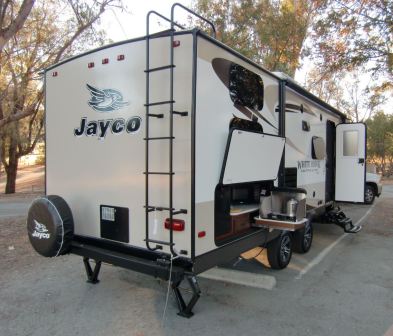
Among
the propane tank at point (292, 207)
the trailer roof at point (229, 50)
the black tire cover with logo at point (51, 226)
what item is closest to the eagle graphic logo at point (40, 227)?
the black tire cover with logo at point (51, 226)

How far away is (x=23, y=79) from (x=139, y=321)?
49.6ft

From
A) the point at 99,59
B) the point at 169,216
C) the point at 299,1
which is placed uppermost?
the point at 299,1

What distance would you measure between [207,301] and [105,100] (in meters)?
2.66

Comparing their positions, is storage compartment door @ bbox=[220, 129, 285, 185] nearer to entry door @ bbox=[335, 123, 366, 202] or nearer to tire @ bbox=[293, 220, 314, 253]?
tire @ bbox=[293, 220, 314, 253]

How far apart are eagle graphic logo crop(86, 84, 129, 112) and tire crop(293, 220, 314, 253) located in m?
3.95

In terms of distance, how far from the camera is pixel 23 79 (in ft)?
54.0

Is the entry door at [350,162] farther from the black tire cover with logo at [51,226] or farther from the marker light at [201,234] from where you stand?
the black tire cover with logo at [51,226]

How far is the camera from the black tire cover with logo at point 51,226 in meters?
4.28

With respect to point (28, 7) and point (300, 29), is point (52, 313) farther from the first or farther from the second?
point (300, 29)

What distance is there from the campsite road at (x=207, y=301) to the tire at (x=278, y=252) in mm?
134

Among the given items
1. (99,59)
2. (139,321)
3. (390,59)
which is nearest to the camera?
(139,321)

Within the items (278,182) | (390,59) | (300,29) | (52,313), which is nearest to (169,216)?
(52,313)

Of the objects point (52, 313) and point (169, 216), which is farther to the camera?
point (52, 313)

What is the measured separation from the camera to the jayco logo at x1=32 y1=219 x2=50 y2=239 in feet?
14.3
